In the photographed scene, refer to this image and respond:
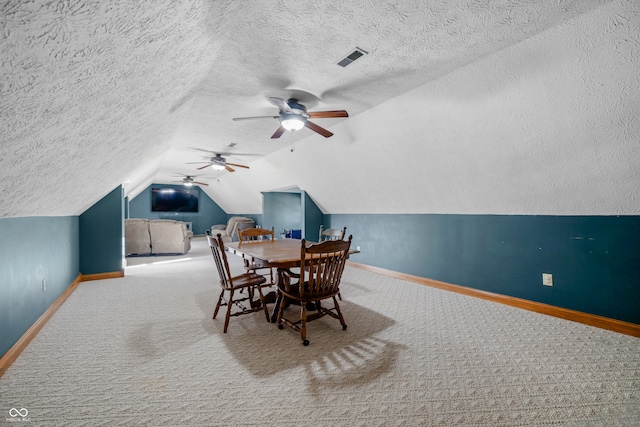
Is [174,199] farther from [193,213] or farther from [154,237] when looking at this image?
[154,237]

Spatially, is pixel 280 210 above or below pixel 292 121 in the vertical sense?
below

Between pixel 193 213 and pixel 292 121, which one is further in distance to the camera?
pixel 193 213

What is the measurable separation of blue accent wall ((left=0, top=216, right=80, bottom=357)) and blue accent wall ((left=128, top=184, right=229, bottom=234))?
28.0 feet

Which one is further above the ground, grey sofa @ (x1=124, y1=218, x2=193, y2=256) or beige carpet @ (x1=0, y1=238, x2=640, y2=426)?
grey sofa @ (x1=124, y1=218, x2=193, y2=256)

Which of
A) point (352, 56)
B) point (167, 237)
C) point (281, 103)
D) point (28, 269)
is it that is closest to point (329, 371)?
point (281, 103)

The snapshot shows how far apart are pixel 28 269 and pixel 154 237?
4813 mm

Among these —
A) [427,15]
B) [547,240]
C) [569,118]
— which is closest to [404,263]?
[547,240]

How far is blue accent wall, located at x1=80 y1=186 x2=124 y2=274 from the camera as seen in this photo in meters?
4.50

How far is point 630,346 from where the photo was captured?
2.28 meters

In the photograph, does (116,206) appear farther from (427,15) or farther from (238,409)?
(427,15)

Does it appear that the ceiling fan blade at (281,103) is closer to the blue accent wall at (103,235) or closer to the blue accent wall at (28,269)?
the blue accent wall at (28,269)

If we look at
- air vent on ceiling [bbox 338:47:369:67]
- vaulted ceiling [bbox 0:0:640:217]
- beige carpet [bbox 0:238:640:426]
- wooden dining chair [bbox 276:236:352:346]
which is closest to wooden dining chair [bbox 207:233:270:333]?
beige carpet [bbox 0:238:640:426]

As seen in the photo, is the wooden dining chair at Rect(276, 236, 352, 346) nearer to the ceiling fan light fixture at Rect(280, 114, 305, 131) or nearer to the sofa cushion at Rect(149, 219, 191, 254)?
the ceiling fan light fixture at Rect(280, 114, 305, 131)

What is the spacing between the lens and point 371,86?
9.54 feet
